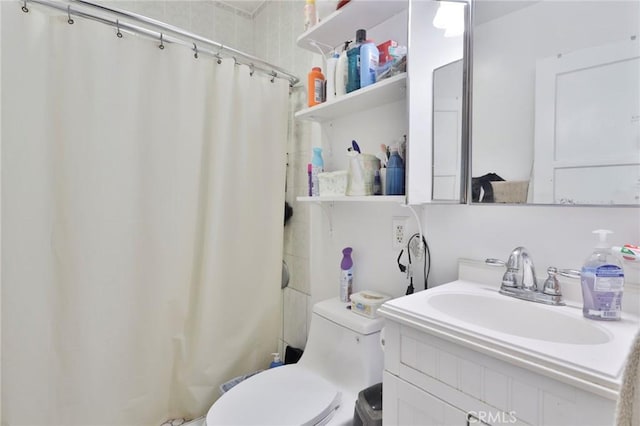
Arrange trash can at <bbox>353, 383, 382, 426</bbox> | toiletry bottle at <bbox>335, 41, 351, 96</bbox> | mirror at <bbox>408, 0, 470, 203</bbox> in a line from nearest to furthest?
trash can at <bbox>353, 383, 382, 426</bbox> < mirror at <bbox>408, 0, 470, 203</bbox> < toiletry bottle at <bbox>335, 41, 351, 96</bbox>

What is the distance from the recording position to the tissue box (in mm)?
1245

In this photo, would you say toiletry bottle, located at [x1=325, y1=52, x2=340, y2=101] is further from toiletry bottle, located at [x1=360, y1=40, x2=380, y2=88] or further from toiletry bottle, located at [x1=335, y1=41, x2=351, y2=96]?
toiletry bottle, located at [x1=360, y1=40, x2=380, y2=88]

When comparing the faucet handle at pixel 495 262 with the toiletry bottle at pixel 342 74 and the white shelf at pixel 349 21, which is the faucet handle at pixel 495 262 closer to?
the toiletry bottle at pixel 342 74

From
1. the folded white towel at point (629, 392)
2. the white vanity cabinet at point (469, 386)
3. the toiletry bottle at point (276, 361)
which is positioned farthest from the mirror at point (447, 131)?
the toiletry bottle at point (276, 361)

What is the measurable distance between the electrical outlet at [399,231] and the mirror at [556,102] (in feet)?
0.92

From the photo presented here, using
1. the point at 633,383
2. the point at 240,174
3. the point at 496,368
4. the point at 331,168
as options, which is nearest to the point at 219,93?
the point at 240,174

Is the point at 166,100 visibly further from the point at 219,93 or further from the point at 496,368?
the point at 496,368

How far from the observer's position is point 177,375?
1462 mm

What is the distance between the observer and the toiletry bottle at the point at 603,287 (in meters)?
0.68

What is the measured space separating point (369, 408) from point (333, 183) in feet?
2.59

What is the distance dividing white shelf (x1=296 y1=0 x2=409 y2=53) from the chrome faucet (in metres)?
0.97

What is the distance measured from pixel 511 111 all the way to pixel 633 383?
79 cm

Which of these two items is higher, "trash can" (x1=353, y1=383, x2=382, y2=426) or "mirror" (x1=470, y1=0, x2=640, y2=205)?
"mirror" (x1=470, y1=0, x2=640, y2=205)

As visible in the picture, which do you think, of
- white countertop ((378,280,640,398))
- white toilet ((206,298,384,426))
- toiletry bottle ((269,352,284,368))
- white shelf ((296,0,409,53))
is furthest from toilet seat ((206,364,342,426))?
white shelf ((296,0,409,53))
